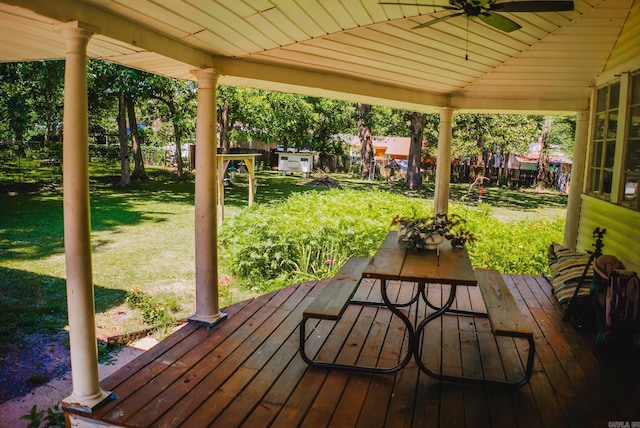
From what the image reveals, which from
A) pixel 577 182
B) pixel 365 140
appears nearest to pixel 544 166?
pixel 365 140

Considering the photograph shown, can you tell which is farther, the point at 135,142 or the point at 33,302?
the point at 135,142

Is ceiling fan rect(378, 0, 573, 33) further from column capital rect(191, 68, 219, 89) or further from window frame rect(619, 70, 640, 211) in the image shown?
window frame rect(619, 70, 640, 211)

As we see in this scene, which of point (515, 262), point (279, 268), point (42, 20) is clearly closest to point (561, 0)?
point (42, 20)

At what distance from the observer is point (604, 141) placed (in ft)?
18.0

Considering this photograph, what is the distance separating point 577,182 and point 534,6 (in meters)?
3.99

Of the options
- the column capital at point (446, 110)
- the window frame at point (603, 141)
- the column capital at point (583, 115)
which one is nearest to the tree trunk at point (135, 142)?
the column capital at point (446, 110)

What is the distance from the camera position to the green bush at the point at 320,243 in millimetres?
6973

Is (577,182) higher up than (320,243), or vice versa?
(577,182)

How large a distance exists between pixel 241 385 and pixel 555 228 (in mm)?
7041

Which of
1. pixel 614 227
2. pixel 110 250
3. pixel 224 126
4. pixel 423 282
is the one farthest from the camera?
pixel 224 126

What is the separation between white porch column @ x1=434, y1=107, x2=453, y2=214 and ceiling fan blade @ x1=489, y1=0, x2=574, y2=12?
10.7 feet

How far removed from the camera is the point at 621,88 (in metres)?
4.92

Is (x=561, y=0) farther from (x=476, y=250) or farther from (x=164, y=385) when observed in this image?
(x=476, y=250)

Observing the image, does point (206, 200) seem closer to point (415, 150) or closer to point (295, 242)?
point (295, 242)
